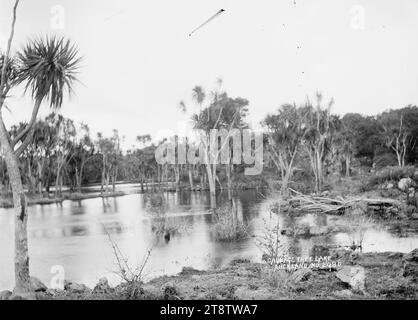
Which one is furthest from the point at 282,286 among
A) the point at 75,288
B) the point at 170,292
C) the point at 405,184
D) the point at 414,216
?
the point at 405,184

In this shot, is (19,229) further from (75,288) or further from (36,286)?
(75,288)

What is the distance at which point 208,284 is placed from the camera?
883 centimetres

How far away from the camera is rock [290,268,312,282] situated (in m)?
8.55

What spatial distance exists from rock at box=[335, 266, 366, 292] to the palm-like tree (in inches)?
220

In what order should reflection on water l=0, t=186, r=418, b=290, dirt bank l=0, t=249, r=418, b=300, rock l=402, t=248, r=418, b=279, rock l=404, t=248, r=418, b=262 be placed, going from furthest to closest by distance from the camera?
1. reflection on water l=0, t=186, r=418, b=290
2. rock l=404, t=248, r=418, b=262
3. rock l=402, t=248, r=418, b=279
4. dirt bank l=0, t=249, r=418, b=300

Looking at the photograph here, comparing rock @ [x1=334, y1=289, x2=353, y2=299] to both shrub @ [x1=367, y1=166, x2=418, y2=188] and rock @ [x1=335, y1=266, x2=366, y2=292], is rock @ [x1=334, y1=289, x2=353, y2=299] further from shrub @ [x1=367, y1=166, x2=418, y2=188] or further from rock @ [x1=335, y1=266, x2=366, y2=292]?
shrub @ [x1=367, y1=166, x2=418, y2=188]

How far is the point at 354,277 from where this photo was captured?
26.2 feet

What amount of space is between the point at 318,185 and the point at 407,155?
1501 cm

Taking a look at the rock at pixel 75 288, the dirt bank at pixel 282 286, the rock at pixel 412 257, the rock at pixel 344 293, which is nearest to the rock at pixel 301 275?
the dirt bank at pixel 282 286

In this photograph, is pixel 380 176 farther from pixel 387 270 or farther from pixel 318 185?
pixel 387 270

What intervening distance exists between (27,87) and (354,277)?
7.02m

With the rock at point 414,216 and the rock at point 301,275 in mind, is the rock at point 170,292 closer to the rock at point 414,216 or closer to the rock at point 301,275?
the rock at point 301,275

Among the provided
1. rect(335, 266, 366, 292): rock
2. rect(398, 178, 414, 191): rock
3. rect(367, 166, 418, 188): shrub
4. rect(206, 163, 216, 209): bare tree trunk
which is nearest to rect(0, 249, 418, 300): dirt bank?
rect(335, 266, 366, 292): rock
